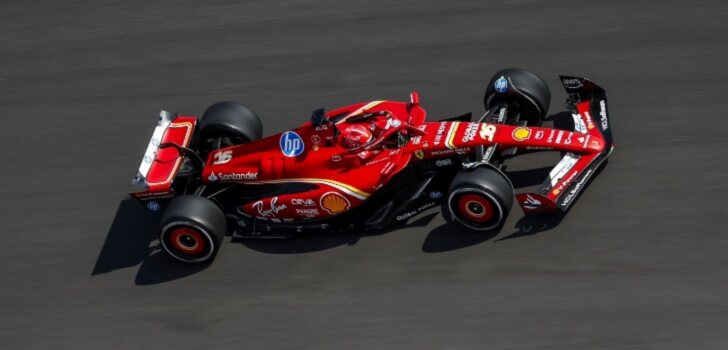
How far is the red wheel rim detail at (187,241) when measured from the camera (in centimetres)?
1148

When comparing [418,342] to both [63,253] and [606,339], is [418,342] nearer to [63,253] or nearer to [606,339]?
[606,339]

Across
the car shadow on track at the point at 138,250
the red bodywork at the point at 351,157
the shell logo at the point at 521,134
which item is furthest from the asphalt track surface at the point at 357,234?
the shell logo at the point at 521,134

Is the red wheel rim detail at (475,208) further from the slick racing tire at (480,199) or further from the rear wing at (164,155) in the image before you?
the rear wing at (164,155)

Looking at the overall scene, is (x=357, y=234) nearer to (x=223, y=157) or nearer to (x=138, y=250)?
(x=223, y=157)

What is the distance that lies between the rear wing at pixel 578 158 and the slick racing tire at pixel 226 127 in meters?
3.82

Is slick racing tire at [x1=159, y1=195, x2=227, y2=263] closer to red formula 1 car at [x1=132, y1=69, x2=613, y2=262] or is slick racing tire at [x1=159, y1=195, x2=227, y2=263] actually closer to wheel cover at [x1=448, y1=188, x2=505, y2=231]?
red formula 1 car at [x1=132, y1=69, x2=613, y2=262]

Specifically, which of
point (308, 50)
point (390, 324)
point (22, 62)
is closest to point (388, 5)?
point (308, 50)

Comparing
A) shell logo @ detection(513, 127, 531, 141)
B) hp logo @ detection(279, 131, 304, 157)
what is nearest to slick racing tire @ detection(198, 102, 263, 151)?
hp logo @ detection(279, 131, 304, 157)

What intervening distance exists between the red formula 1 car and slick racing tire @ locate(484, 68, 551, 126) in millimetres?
35

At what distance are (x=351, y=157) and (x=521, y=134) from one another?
76.7 inches

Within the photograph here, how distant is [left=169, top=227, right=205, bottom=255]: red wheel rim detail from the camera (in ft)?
37.7

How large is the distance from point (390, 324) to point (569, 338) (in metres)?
1.80

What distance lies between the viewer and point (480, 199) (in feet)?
36.1

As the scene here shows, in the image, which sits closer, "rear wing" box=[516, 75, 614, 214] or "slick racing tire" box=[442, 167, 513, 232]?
"slick racing tire" box=[442, 167, 513, 232]
